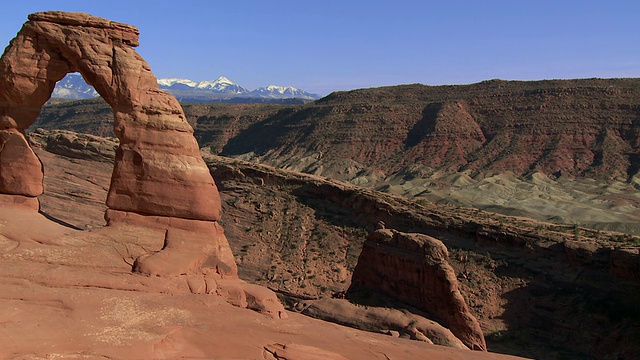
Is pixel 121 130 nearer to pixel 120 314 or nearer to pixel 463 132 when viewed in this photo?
pixel 120 314

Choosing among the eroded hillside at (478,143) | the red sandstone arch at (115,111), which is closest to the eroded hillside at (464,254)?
the red sandstone arch at (115,111)

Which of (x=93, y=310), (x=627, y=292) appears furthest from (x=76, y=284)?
(x=627, y=292)

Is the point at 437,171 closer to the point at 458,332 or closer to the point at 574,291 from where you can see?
the point at 574,291

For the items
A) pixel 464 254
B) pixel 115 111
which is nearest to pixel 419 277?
pixel 464 254

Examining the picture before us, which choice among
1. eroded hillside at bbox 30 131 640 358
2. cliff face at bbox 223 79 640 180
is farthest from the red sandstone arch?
cliff face at bbox 223 79 640 180

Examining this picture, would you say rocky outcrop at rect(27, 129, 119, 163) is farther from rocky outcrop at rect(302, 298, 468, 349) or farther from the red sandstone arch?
the red sandstone arch

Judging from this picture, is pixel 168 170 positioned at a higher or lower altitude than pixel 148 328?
higher
